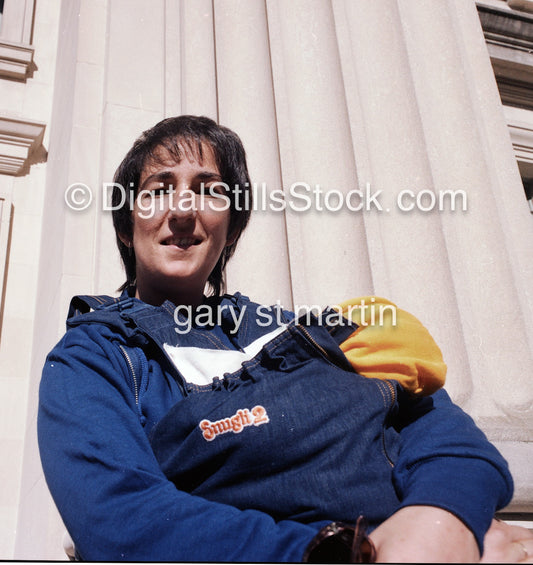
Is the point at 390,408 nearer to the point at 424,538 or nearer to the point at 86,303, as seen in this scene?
the point at 424,538

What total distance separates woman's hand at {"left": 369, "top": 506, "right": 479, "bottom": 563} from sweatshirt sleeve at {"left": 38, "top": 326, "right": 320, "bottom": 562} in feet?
0.30

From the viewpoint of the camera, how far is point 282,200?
2.16 meters

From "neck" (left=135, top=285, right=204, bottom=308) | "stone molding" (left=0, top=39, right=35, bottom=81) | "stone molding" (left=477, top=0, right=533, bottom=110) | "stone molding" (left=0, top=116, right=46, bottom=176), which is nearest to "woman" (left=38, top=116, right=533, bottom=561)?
"neck" (left=135, top=285, right=204, bottom=308)

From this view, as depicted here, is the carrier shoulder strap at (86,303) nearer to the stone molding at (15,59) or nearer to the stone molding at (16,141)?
the stone molding at (16,141)

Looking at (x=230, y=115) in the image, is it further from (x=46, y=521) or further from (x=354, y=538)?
(x=354, y=538)

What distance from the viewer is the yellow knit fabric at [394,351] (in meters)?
0.95

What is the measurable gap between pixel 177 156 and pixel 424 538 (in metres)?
0.94

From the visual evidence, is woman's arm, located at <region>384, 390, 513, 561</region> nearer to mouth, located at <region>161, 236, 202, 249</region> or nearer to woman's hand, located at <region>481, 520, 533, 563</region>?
woman's hand, located at <region>481, 520, 533, 563</region>

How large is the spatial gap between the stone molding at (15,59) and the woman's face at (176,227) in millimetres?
1931

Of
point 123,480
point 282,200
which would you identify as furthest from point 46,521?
point 282,200

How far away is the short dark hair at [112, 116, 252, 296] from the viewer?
4.42 feet

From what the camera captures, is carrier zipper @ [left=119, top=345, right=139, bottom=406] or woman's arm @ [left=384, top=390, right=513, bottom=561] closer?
woman's arm @ [left=384, top=390, right=513, bottom=561]

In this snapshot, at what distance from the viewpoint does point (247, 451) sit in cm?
82

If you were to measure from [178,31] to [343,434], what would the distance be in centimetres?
207
